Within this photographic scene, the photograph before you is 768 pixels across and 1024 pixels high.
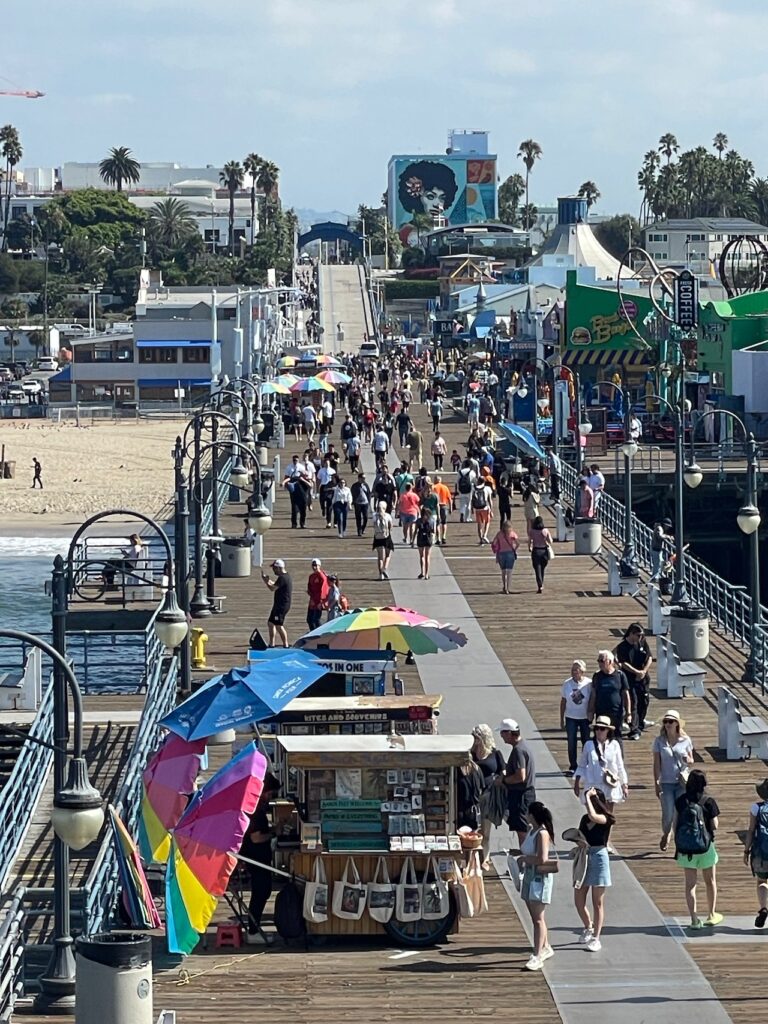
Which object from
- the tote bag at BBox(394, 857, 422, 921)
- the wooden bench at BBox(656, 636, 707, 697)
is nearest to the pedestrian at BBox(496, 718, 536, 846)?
the tote bag at BBox(394, 857, 422, 921)

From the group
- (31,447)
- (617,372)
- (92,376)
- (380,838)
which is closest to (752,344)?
(617,372)

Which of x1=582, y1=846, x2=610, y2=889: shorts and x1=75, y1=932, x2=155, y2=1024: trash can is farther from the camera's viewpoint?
x1=582, y1=846, x2=610, y2=889: shorts

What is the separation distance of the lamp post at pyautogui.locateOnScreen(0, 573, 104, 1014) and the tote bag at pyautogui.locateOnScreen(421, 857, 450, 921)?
2365 millimetres

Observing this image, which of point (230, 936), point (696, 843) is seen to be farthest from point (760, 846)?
point (230, 936)

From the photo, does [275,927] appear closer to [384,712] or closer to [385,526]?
[384,712]

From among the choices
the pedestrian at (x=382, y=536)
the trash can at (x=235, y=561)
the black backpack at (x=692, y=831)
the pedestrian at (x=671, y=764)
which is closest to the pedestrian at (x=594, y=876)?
the black backpack at (x=692, y=831)

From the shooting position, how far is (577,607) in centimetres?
2891

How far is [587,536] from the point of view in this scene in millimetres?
34781

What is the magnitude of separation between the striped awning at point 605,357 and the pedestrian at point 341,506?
91.7ft

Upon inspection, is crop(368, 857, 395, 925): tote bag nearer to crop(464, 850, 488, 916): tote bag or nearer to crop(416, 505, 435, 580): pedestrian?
crop(464, 850, 488, 916): tote bag

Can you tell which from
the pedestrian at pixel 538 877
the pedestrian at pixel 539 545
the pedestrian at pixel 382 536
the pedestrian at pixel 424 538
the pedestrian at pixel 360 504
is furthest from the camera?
the pedestrian at pixel 360 504

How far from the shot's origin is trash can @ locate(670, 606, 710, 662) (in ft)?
78.3

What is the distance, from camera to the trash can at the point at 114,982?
11.0m

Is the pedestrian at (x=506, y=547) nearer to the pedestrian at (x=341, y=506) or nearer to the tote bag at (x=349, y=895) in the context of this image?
the pedestrian at (x=341, y=506)
